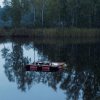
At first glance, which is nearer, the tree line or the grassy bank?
the grassy bank

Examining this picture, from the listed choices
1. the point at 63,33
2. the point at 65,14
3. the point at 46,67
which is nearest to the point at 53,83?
the point at 46,67

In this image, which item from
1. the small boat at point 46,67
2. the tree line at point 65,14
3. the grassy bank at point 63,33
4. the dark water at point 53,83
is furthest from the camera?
the tree line at point 65,14

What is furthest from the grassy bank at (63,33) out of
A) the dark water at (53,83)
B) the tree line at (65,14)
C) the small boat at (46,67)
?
the small boat at (46,67)

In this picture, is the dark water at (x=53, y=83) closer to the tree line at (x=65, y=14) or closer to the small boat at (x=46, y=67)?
the small boat at (x=46, y=67)

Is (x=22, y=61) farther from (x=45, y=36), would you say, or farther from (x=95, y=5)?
(x=95, y=5)

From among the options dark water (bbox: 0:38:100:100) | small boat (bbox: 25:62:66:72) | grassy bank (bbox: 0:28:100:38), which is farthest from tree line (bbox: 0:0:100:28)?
small boat (bbox: 25:62:66:72)

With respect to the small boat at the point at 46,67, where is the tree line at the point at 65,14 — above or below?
above

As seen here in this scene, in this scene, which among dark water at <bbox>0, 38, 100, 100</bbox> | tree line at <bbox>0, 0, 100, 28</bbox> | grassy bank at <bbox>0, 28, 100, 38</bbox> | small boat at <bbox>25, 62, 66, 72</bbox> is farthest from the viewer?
tree line at <bbox>0, 0, 100, 28</bbox>

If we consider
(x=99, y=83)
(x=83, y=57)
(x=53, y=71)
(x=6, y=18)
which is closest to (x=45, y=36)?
(x=6, y=18)

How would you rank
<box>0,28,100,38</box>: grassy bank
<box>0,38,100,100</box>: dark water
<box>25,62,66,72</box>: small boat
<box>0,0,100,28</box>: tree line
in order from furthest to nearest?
<box>0,0,100,28</box>: tree line, <box>0,28,100,38</box>: grassy bank, <box>25,62,66,72</box>: small boat, <box>0,38,100,100</box>: dark water

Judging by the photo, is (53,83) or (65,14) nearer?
(53,83)

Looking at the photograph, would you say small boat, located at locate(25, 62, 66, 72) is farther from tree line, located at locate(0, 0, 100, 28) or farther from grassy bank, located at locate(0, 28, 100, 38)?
tree line, located at locate(0, 0, 100, 28)

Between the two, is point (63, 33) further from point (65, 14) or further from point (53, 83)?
point (53, 83)

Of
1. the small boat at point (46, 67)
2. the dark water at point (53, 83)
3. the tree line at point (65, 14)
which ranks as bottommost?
the dark water at point (53, 83)
